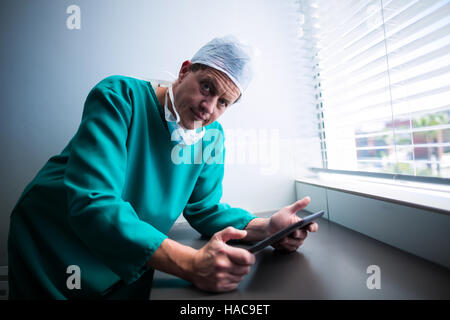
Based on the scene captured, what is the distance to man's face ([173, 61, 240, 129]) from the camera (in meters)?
0.78

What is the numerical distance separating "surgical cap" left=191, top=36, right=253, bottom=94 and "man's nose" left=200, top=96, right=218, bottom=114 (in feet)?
0.33

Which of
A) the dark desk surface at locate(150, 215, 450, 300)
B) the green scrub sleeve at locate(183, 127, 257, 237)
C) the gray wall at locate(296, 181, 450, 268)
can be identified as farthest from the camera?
the green scrub sleeve at locate(183, 127, 257, 237)

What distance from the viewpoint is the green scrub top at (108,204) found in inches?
21.3

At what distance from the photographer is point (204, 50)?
809 mm

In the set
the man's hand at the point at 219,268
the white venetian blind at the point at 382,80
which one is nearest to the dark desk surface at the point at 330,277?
the man's hand at the point at 219,268

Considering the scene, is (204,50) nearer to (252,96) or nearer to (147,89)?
(147,89)

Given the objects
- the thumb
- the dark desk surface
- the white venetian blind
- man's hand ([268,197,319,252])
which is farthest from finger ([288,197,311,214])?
the white venetian blind

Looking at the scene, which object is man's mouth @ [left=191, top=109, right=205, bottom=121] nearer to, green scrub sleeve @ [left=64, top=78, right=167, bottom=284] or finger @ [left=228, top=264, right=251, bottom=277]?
green scrub sleeve @ [left=64, top=78, right=167, bottom=284]

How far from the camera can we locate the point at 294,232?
0.73 meters

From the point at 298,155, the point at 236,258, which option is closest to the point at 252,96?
the point at 298,155

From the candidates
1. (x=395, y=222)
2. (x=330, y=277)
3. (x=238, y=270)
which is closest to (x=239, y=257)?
(x=238, y=270)

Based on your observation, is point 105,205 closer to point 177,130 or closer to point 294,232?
point 177,130
